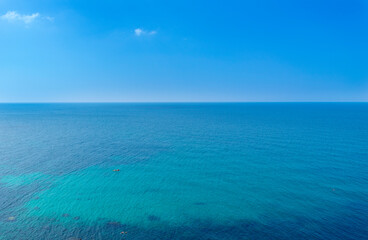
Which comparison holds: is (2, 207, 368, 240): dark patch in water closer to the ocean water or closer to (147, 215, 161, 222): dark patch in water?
the ocean water

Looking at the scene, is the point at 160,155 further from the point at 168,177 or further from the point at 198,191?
the point at 198,191

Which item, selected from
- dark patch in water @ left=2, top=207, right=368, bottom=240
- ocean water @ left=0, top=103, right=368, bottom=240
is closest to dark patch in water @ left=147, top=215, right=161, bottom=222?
ocean water @ left=0, top=103, right=368, bottom=240

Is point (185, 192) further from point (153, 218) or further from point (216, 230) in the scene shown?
point (216, 230)

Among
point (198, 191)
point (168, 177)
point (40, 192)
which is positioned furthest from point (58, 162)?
point (198, 191)

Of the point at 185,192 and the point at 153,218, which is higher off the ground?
the point at 185,192

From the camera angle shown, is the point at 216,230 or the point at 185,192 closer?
the point at 216,230

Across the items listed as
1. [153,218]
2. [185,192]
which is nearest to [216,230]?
[153,218]

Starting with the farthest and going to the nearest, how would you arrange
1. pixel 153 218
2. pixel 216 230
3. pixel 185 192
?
pixel 185 192 → pixel 153 218 → pixel 216 230

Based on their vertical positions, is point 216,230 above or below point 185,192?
below

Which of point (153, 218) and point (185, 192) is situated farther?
point (185, 192)

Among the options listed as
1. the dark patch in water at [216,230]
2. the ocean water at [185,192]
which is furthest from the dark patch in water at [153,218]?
the dark patch in water at [216,230]

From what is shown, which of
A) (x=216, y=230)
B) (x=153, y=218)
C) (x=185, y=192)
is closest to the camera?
(x=216, y=230)
